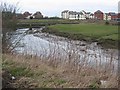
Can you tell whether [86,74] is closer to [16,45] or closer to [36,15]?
[16,45]

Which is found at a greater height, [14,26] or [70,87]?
[14,26]

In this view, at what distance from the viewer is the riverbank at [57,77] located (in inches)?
315

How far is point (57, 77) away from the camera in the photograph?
8797 mm

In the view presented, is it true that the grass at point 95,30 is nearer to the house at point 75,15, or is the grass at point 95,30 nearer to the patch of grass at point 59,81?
the patch of grass at point 59,81

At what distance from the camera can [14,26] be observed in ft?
58.7

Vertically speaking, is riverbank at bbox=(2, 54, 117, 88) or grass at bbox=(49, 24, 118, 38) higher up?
riverbank at bbox=(2, 54, 117, 88)

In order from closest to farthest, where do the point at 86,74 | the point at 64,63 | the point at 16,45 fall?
1. the point at 86,74
2. the point at 64,63
3. the point at 16,45

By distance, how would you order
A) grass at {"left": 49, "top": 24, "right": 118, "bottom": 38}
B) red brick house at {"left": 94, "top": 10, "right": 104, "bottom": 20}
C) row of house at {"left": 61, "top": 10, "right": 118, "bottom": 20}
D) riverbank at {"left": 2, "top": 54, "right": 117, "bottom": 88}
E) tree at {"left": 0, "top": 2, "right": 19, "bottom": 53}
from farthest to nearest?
1. red brick house at {"left": 94, "top": 10, "right": 104, "bottom": 20}
2. row of house at {"left": 61, "top": 10, "right": 118, "bottom": 20}
3. grass at {"left": 49, "top": 24, "right": 118, "bottom": 38}
4. tree at {"left": 0, "top": 2, "right": 19, "bottom": 53}
5. riverbank at {"left": 2, "top": 54, "right": 117, "bottom": 88}

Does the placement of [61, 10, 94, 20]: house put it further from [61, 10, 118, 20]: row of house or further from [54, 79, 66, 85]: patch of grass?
[54, 79, 66, 85]: patch of grass

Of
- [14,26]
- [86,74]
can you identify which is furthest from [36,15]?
[86,74]

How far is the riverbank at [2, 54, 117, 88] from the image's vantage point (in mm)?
8000

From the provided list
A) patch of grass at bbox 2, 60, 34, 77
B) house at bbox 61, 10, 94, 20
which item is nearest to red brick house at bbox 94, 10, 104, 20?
house at bbox 61, 10, 94, 20

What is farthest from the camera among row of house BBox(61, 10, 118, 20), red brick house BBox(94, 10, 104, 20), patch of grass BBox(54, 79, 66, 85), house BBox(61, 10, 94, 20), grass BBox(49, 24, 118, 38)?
house BBox(61, 10, 94, 20)

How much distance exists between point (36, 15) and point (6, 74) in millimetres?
126920
